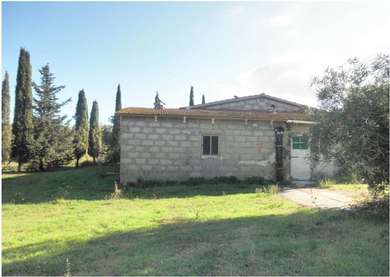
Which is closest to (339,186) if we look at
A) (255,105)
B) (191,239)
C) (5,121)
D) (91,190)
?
(255,105)

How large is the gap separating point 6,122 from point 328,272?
38506 mm

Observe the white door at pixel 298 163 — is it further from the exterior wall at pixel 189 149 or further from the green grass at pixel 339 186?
the green grass at pixel 339 186

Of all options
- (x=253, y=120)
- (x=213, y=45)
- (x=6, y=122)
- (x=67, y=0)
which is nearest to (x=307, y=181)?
(x=253, y=120)

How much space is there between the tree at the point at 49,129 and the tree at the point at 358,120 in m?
24.2

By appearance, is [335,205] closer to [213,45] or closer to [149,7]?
[213,45]

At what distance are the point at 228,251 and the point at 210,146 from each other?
10.8 m

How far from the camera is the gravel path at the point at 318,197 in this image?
10109 mm

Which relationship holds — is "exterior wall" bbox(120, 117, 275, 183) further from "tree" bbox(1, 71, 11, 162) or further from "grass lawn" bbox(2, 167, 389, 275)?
"tree" bbox(1, 71, 11, 162)

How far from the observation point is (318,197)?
38.7 feet

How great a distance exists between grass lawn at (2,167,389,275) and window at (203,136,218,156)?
456cm

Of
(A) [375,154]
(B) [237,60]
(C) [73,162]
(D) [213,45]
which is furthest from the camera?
(C) [73,162]

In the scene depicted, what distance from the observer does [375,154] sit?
6801 millimetres

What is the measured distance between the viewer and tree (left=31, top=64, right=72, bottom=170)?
27578 millimetres

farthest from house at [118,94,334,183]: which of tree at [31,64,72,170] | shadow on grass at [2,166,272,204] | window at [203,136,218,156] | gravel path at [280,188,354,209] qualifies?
tree at [31,64,72,170]
